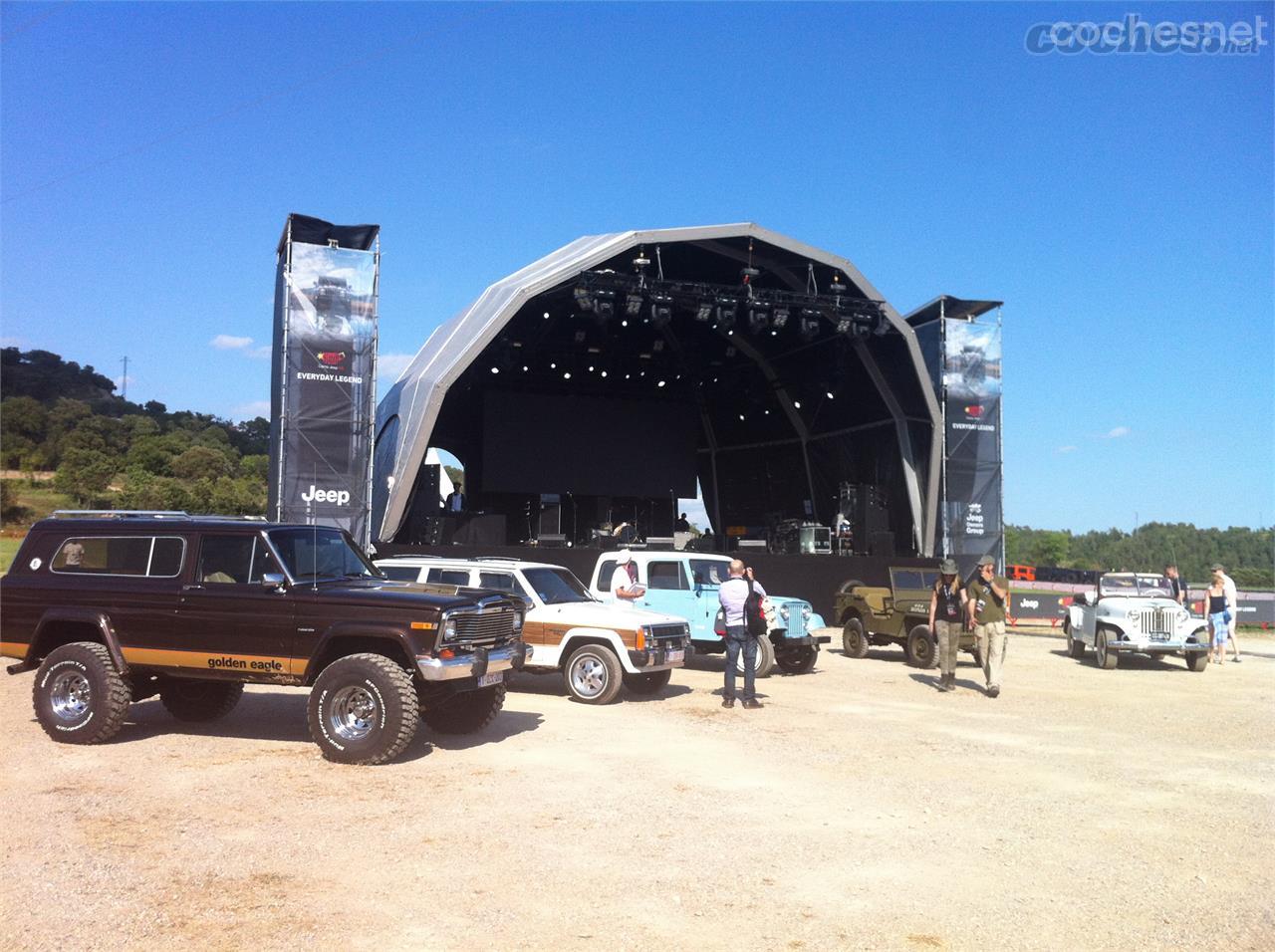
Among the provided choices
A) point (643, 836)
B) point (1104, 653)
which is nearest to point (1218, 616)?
point (1104, 653)

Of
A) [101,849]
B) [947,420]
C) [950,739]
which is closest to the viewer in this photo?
[101,849]

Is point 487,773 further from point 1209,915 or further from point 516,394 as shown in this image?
point 516,394

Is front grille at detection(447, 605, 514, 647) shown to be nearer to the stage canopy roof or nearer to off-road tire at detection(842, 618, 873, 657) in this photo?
off-road tire at detection(842, 618, 873, 657)

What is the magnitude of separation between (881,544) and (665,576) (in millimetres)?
14213

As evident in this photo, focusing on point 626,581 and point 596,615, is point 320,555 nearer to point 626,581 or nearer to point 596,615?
point 596,615

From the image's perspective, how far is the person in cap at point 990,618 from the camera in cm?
1385

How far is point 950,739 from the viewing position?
10.3 meters

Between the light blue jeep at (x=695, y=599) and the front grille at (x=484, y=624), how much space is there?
493 cm

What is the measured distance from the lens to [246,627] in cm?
859

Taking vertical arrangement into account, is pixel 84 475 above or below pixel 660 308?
below

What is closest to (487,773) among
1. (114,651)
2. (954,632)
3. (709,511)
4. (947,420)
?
(114,651)

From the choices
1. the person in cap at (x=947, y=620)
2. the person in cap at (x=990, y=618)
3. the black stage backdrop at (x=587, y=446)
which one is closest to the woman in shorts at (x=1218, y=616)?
the person in cap at (x=990, y=618)

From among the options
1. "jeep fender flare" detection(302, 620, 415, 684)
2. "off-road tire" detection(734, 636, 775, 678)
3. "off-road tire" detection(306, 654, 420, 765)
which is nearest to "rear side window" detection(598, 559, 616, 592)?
"off-road tire" detection(734, 636, 775, 678)

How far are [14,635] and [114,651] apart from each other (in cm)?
104
